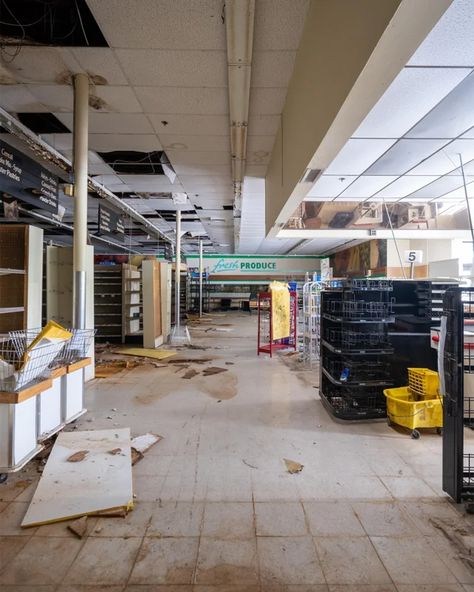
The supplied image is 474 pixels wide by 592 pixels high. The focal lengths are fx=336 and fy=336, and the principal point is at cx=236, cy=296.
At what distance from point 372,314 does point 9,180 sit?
484 centimetres

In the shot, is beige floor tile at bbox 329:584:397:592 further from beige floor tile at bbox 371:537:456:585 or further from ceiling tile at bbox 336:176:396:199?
ceiling tile at bbox 336:176:396:199

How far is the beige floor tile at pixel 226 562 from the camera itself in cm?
152

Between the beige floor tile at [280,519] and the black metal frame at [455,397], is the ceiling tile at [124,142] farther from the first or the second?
the beige floor tile at [280,519]

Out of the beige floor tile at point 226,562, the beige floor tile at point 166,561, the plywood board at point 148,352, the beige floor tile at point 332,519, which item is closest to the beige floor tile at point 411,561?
the beige floor tile at point 332,519

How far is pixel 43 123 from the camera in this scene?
4.55 metres

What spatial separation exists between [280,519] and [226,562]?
0.43 m

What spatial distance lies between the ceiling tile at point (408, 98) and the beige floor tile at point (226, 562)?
11.5ft

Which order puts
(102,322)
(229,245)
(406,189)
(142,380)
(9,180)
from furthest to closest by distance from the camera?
(229,245) → (102,322) → (406,189) → (142,380) → (9,180)

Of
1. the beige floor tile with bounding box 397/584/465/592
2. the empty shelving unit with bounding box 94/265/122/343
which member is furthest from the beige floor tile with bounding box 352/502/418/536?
the empty shelving unit with bounding box 94/265/122/343

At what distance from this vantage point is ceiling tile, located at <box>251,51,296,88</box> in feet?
10.5

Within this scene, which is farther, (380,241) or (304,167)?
(380,241)

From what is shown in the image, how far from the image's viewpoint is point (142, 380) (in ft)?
16.3

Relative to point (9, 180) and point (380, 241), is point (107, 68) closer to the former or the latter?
point (9, 180)

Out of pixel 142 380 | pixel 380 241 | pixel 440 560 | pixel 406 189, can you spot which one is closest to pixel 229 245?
pixel 380 241
